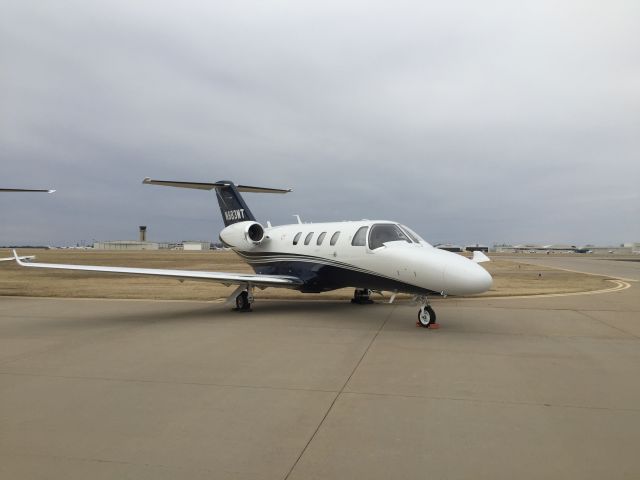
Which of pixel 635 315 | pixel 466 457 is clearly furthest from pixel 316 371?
pixel 635 315

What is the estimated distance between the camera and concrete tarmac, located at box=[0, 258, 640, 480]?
372 cm

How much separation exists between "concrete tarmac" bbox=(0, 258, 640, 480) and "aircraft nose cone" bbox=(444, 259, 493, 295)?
0.88 metres

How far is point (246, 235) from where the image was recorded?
15203 mm

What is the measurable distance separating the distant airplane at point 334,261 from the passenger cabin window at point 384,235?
0.07 ft

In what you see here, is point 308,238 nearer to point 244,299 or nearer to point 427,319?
point 244,299

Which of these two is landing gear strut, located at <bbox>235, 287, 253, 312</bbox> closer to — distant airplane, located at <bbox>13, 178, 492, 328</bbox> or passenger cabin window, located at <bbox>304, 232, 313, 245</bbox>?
distant airplane, located at <bbox>13, 178, 492, 328</bbox>

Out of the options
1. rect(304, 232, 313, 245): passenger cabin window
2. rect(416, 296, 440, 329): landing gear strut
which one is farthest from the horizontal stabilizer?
rect(416, 296, 440, 329): landing gear strut

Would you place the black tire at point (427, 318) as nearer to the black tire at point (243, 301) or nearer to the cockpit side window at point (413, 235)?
the cockpit side window at point (413, 235)

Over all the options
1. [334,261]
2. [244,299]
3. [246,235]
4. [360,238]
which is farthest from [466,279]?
[246,235]

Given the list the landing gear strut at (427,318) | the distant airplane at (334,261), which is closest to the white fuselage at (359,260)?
the distant airplane at (334,261)

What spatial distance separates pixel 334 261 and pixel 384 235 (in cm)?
170

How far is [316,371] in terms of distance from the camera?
21.3ft

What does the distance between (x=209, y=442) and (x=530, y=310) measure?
1072 cm

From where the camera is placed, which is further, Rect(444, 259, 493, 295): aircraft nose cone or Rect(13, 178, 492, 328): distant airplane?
Rect(13, 178, 492, 328): distant airplane
